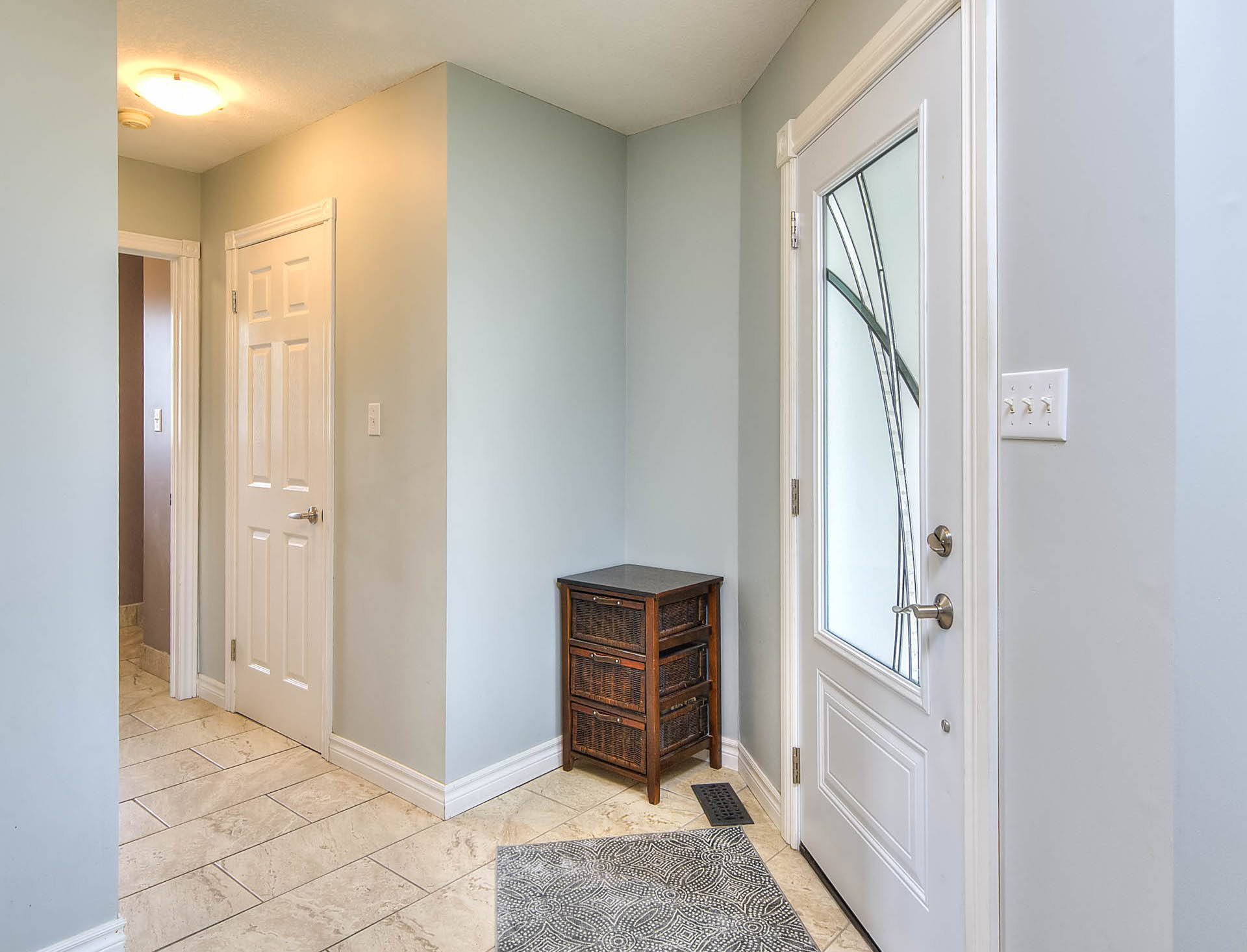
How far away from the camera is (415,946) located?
1897 millimetres

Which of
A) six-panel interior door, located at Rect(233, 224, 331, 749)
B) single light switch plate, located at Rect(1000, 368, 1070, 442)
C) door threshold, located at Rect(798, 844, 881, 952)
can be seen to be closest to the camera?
single light switch plate, located at Rect(1000, 368, 1070, 442)

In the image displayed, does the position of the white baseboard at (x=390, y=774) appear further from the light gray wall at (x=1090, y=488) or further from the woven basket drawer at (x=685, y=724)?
the light gray wall at (x=1090, y=488)

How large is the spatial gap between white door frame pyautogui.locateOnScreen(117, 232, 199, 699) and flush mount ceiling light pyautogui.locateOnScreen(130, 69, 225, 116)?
3.56ft

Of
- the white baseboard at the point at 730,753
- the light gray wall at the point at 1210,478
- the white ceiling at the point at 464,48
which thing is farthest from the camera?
the white baseboard at the point at 730,753

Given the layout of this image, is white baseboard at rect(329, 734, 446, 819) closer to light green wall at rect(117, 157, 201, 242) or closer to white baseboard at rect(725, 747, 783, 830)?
white baseboard at rect(725, 747, 783, 830)

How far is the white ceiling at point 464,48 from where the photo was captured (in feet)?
7.41

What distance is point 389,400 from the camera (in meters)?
2.80

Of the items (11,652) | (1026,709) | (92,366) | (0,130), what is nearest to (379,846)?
(11,652)

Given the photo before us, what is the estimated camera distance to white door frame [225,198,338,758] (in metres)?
3.02

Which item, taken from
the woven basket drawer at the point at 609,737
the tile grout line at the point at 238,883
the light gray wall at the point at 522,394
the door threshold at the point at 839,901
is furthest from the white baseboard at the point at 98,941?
the door threshold at the point at 839,901

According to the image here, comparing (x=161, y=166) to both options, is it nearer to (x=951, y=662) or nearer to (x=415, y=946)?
(x=415, y=946)

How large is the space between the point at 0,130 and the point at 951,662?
2299mm

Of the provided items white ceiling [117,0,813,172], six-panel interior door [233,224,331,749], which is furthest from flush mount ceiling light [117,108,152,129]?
six-panel interior door [233,224,331,749]

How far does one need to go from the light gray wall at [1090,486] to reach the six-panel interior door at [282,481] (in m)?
2.55
